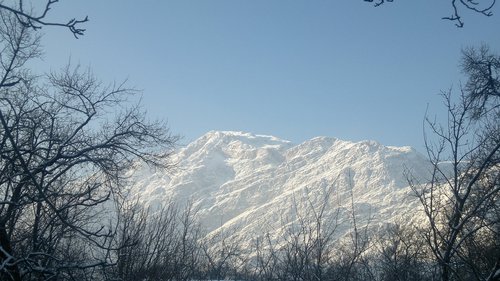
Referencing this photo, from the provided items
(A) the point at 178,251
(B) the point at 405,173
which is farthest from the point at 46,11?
(A) the point at 178,251

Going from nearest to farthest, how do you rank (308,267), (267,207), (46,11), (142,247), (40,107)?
(46,11), (40,107), (308,267), (142,247), (267,207)

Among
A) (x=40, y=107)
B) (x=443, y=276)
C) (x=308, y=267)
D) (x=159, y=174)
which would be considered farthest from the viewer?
(x=159, y=174)

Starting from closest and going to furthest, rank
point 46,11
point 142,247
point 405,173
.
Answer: point 46,11 < point 405,173 < point 142,247

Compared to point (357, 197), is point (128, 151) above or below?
below

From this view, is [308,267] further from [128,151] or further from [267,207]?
[267,207]

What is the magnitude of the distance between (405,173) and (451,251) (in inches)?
73.3

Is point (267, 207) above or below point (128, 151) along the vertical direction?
above

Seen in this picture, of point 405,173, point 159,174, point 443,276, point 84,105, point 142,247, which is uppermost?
point 84,105

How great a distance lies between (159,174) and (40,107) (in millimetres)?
3512

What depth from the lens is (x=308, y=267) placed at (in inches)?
386

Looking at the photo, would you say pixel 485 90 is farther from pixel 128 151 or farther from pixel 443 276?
pixel 128 151

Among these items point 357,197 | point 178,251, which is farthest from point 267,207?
point 178,251

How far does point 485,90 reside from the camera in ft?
24.8

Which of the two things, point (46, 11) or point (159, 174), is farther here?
point (159, 174)
